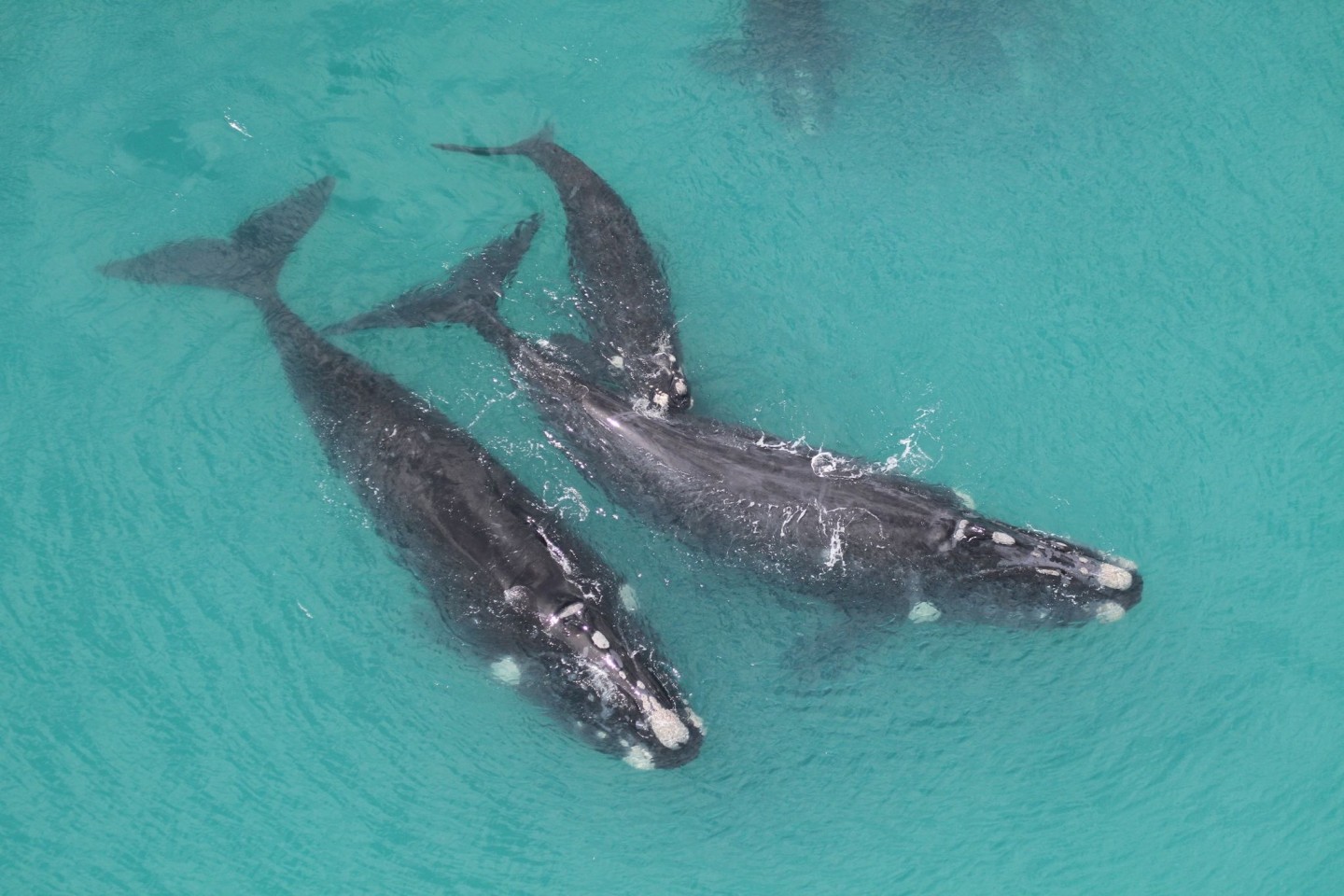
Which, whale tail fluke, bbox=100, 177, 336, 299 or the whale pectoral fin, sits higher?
whale tail fluke, bbox=100, 177, 336, 299

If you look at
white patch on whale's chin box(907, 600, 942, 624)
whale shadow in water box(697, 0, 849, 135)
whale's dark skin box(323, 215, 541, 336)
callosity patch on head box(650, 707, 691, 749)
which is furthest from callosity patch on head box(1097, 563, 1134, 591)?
whale's dark skin box(323, 215, 541, 336)

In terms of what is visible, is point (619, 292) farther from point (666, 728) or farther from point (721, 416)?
point (666, 728)

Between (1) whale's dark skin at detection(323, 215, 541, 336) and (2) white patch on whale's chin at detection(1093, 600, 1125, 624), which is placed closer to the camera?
(2) white patch on whale's chin at detection(1093, 600, 1125, 624)

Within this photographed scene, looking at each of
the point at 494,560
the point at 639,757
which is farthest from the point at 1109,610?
the point at 494,560

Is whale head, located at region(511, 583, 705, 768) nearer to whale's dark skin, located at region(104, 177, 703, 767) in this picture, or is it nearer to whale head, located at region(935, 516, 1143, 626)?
whale's dark skin, located at region(104, 177, 703, 767)

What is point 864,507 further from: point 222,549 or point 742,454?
point 222,549

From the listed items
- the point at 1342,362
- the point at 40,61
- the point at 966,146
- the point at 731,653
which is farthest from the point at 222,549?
the point at 1342,362

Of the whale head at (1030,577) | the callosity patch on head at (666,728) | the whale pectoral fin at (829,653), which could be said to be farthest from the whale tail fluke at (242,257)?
the whale head at (1030,577)
